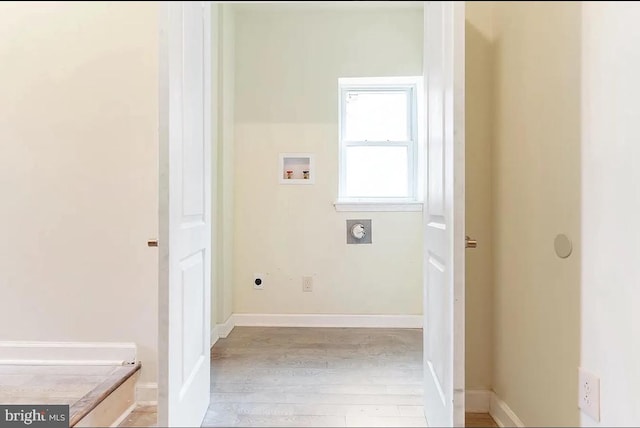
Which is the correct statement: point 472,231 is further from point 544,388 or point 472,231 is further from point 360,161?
point 360,161

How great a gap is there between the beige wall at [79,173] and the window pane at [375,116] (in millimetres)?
1490

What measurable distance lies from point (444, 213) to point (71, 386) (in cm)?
116

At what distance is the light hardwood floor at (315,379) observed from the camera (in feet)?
4.09

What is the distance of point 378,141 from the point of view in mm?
2363

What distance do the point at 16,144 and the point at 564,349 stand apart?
152cm

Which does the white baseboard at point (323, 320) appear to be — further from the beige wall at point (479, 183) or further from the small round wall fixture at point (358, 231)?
the beige wall at point (479, 183)

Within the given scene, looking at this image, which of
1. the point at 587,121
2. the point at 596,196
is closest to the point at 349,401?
the point at 596,196

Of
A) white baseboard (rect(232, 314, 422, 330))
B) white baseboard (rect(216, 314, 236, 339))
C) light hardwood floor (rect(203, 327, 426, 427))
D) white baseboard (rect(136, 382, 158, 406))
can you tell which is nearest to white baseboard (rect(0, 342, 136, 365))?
white baseboard (rect(136, 382, 158, 406))

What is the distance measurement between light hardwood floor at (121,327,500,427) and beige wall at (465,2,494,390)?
35 cm

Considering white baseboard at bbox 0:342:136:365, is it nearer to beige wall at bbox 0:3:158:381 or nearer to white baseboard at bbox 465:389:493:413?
beige wall at bbox 0:3:158:381

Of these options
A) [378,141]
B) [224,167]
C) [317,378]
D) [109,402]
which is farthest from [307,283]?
[109,402]

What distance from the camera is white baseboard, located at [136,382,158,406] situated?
117 centimetres

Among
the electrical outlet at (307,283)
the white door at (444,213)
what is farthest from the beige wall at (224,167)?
Answer: the white door at (444,213)

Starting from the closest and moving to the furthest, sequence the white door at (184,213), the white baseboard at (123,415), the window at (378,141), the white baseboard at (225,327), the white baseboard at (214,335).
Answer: the white door at (184,213) < the white baseboard at (123,415) < the white baseboard at (214,335) < the white baseboard at (225,327) < the window at (378,141)
